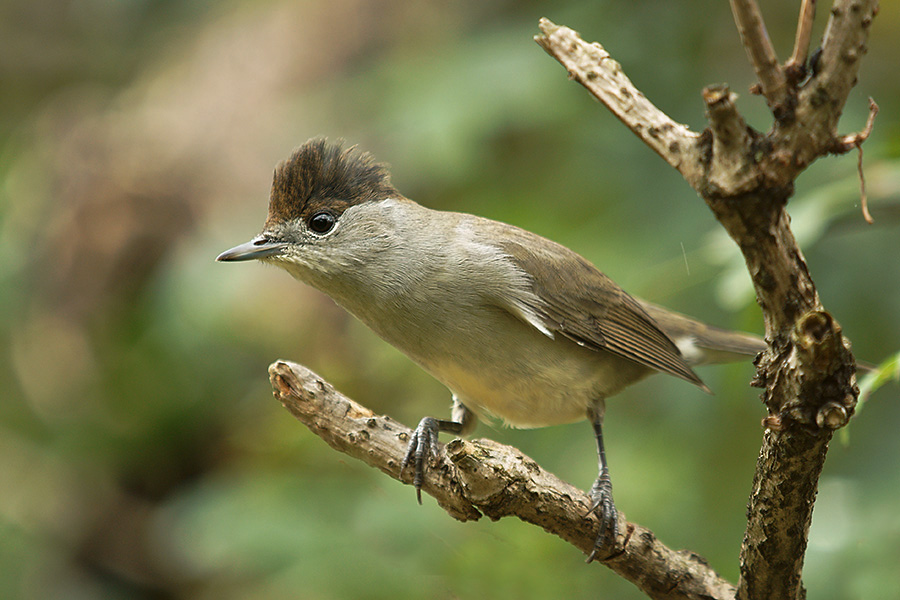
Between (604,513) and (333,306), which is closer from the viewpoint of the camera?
(604,513)

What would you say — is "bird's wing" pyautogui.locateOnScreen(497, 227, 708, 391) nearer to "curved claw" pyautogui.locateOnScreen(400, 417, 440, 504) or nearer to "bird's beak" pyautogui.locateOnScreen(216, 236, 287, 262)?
"curved claw" pyautogui.locateOnScreen(400, 417, 440, 504)

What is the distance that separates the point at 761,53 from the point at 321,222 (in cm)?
232

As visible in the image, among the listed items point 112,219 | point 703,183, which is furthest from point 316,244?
point 112,219

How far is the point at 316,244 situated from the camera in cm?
361

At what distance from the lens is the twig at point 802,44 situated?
5.68 ft

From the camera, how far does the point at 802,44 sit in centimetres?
175

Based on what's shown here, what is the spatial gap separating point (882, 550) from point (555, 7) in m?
3.38

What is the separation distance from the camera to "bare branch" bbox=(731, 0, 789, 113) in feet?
5.57

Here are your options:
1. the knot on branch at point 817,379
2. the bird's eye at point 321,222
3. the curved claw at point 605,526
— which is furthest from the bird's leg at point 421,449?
the knot on branch at point 817,379

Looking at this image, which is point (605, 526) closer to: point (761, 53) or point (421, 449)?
point (421, 449)

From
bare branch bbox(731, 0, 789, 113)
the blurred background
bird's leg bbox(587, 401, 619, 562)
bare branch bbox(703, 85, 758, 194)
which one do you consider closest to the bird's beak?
the blurred background

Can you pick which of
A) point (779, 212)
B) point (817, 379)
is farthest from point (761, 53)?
point (817, 379)

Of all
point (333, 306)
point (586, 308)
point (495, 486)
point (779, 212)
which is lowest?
point (495, 486)

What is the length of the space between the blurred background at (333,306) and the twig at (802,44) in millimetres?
1250
